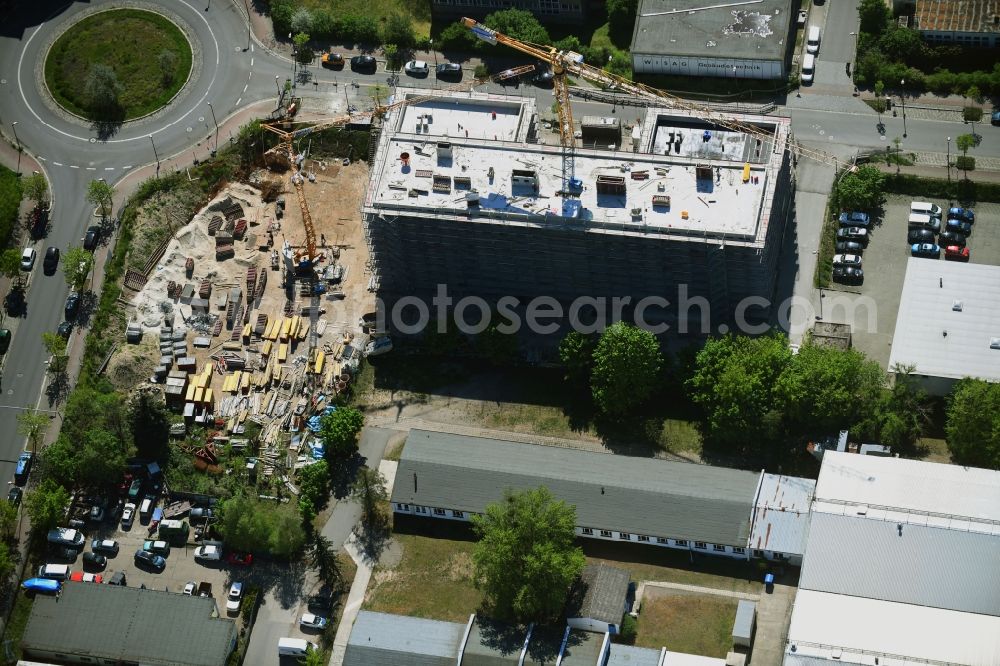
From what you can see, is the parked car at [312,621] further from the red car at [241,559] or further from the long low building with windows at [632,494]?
the long low building with windows at [632,494]

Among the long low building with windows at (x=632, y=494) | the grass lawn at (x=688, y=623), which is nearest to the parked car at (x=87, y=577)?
the long low building with windows at (x=632, y=494)

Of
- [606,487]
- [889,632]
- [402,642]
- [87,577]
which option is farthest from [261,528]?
[889,632]

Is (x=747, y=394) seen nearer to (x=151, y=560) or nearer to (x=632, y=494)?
(x=632, y=494)

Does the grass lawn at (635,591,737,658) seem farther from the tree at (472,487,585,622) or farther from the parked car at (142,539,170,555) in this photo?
the parked car at (142,539,170,555)

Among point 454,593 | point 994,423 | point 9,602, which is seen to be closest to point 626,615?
point 454,593

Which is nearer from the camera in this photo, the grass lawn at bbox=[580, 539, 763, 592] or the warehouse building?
the warehouse building

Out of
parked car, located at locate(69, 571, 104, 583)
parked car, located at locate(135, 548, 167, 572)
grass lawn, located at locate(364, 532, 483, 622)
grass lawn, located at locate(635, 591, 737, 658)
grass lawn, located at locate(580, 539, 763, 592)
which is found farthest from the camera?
parked car, located at locate(135, 548, 167, 572)

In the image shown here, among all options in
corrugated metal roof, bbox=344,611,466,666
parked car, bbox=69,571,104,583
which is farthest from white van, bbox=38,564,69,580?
corrugated metal roof, bbox=344,611,466,666
